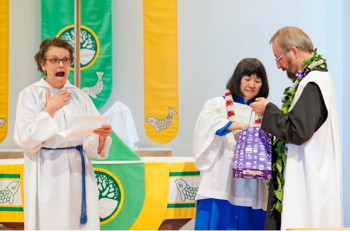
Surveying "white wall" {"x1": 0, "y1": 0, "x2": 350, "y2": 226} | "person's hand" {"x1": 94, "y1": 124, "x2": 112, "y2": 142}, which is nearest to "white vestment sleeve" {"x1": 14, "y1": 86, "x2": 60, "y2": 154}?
"person's hand" {"x1": 94, "y1": 124, "x2": 112, "y2": 142}

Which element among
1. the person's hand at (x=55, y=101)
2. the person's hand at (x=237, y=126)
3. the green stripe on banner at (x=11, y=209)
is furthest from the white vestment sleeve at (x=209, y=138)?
the green stripe on banner at (x=11, y=209)

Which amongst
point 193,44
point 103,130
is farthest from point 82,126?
point 193,44

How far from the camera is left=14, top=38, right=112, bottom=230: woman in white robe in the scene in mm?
3543

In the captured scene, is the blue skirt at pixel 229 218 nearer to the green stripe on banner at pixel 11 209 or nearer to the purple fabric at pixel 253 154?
the purple fabric at pixel 253 154

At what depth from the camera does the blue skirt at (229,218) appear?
4082 mm

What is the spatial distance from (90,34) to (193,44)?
1163 millimetres

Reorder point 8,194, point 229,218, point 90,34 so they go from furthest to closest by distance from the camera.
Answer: point 90,34
point 8,194
point 229,218

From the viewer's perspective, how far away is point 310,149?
3.27 meters

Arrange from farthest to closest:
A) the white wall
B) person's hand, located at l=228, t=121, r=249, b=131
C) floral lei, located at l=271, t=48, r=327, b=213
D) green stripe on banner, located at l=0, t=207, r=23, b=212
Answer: the white wall
green stripe on banner, located at l=0, t=207, r=23, b=212
person's hand, located at l=228, t=121, r=249, b=131
floral lei, located at l=271, t=48, r=327, b=213

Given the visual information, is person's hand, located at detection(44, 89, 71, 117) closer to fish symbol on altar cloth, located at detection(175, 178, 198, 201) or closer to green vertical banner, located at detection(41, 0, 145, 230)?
fish symbol on altar cloth, located at detection(175, 178, 198, 201)

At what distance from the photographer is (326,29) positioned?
20.1 ft

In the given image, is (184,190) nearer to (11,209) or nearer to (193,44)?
(11,209)

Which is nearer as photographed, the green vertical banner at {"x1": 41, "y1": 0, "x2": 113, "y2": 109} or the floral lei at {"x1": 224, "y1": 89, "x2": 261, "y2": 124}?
the floral lei at {"x1": 224, "y1": 89, "x2": 261, "y2": 124}

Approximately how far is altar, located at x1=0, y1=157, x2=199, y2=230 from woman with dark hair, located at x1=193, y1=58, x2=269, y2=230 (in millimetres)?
395
